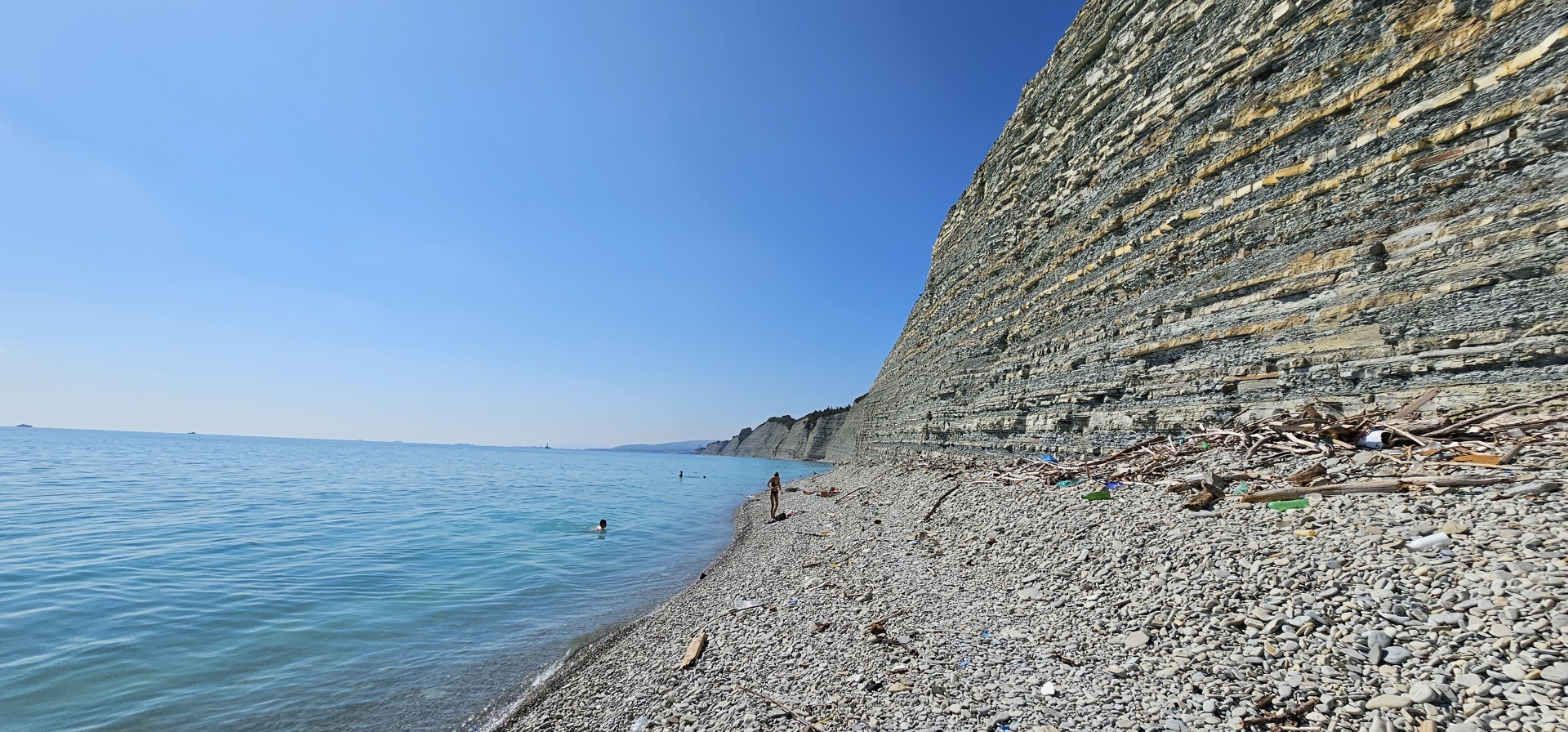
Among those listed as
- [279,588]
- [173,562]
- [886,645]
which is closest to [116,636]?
[279,588]

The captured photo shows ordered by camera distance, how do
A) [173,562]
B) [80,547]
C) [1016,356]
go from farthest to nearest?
[1016,356] → [80,547] → [173,562]

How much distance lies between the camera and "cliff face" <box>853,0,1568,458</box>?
5.83 metres

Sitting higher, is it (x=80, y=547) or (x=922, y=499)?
(x=922, y=499)

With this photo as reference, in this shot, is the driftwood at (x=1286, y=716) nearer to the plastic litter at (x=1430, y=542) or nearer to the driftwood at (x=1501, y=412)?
the plastic litter at (x=1430, y=542)

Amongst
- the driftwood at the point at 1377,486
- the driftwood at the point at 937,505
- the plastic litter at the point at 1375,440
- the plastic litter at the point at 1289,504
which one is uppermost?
the plastic litter at the point at 1375,440

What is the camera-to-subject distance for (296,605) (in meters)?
9.83

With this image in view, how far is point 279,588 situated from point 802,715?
1214 centimetres

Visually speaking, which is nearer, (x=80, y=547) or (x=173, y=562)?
(x=173, y=562)

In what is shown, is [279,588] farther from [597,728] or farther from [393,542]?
[597,728]

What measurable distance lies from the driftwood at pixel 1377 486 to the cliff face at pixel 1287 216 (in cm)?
235

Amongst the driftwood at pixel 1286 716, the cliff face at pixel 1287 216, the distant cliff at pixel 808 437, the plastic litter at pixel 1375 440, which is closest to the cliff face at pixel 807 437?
the distant cliff at pixel 808 437

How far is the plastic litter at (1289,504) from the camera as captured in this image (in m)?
4.96

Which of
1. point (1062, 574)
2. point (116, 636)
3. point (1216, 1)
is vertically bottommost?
point (116, 636)

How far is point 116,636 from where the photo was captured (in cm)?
811
